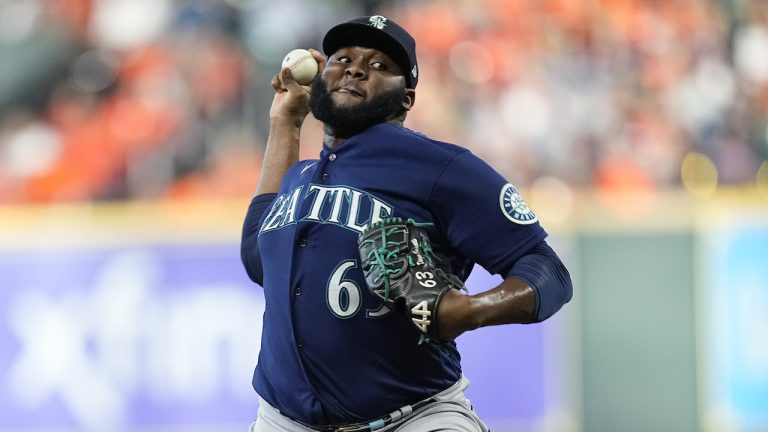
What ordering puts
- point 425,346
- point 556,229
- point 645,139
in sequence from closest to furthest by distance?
1. point 425,346
2. point 556,229
3. point 645,139

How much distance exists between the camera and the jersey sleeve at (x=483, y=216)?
3174 millimetres

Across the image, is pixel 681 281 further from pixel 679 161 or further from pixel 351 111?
pixel 351 111

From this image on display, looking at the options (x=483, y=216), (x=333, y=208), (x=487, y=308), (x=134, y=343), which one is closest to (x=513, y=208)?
(x=483, y=216)

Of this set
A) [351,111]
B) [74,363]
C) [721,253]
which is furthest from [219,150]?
[351,111]

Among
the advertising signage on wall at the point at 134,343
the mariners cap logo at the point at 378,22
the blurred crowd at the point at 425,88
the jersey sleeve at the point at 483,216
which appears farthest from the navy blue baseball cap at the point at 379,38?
the blurred crowd at the point at 425,88

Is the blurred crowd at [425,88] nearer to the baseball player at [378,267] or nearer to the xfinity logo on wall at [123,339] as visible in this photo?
the xfinity logo on wall at [123,339]

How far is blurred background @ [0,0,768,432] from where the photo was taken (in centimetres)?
789

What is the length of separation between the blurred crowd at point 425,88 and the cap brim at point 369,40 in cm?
486

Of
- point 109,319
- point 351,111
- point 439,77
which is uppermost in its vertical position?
point 439,77

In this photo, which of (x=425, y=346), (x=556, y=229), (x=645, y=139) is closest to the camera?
(x=425, y=346)

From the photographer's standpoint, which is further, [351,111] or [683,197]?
[683,197]

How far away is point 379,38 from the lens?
3441 mm

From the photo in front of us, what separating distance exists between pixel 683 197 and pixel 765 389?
1422 millimetres

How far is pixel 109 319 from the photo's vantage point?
26.1 ft
